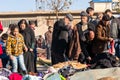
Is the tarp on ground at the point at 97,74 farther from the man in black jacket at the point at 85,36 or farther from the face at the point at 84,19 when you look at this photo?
the face at the point at 84,19

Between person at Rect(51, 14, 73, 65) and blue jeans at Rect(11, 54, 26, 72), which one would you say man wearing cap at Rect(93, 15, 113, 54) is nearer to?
person at Rect(51, 14, 73, 65)

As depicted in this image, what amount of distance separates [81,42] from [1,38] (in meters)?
2.45

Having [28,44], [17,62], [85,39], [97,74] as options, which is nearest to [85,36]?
[85,39]

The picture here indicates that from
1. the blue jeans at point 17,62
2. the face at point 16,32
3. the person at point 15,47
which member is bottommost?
the blue jeans at point 17,62

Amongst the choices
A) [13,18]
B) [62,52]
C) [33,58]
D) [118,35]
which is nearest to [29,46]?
[33,58]

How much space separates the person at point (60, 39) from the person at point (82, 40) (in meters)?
0.23

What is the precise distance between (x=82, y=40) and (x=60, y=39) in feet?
2.04

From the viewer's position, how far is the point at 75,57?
12500 mm

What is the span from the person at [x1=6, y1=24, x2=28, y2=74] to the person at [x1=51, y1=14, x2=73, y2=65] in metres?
0.85

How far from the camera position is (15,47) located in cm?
1256

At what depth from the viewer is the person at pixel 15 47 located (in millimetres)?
12531

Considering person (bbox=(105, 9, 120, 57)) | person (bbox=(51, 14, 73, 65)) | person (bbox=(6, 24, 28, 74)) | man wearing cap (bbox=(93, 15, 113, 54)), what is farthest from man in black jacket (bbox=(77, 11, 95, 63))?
person (bbox=(6, 24, 28, 74))

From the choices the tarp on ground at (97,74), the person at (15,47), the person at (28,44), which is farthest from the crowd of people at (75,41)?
the tarp on ground at (97,74)

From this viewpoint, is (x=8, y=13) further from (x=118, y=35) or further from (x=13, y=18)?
(x=118, y=35)
